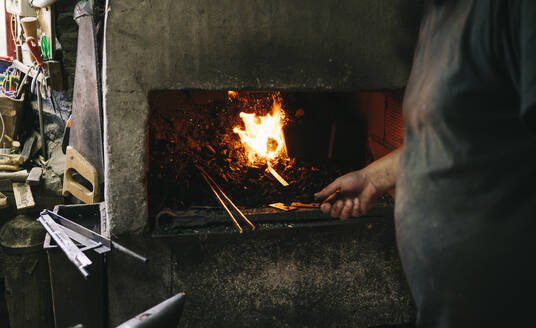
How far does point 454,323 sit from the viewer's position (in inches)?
55.3

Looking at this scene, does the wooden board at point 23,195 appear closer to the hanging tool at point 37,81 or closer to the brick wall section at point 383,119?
the hanging tool at point 37,81

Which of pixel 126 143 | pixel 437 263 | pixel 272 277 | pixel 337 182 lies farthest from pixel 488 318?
pixel 126 143

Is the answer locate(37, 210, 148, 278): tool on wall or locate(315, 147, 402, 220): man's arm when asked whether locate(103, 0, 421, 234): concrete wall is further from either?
locate(315, 147, 402, 220): man's arm

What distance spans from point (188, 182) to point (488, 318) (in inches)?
85.5

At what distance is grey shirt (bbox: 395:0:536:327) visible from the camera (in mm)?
1203

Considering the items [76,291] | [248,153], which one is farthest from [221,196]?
[76,291]

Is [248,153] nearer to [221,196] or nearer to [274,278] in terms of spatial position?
[221,196]

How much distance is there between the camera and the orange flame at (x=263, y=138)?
347cm

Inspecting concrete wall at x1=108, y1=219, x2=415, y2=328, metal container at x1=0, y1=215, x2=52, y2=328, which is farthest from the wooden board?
concrete wall at x1=108, y1=219, x2=415, y2=328

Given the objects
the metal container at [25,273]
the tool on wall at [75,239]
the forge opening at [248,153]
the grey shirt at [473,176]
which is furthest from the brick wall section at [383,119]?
the metal container at [25,273]

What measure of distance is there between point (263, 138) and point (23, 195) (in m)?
2.31

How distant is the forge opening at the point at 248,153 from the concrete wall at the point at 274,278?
15 cm

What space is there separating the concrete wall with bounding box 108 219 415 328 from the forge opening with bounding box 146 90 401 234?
6.0 inches

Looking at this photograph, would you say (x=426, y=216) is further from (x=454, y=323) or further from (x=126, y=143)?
(x=126, y=143)
